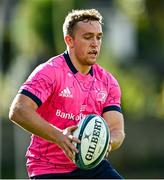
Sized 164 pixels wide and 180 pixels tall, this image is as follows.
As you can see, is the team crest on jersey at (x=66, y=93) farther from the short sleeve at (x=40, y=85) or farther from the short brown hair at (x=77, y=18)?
the short brown hair at (x=77, y=18)

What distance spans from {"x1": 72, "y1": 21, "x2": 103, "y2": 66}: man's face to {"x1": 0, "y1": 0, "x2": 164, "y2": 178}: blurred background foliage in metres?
15.6

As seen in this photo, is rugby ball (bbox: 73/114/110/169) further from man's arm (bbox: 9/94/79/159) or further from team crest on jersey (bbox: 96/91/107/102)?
team crest on jersey (bbox: 96/91/107/102)

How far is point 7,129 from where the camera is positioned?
31.0 meters

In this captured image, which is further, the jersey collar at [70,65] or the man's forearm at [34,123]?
the jersey collar at [70,65]

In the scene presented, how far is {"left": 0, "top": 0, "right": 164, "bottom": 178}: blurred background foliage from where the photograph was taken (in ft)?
94.3

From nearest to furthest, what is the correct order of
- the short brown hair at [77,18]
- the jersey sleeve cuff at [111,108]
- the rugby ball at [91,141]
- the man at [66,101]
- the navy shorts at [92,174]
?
the rugby ball at [91,141], the man at [66,101], the navy shorts at [92,174], the short brown hair at [77,18], the jersey sleeve cuff at [111,108]

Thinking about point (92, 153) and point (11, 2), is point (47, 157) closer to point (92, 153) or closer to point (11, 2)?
point (92, 153)

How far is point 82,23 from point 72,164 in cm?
157

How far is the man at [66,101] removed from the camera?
10.6 metres

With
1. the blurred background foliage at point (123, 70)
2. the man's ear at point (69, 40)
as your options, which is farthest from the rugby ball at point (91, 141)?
the blurred background foliage at point (123, 70)

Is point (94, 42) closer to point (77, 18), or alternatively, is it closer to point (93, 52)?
point (93, 52)

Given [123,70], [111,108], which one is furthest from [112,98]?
[123,70]

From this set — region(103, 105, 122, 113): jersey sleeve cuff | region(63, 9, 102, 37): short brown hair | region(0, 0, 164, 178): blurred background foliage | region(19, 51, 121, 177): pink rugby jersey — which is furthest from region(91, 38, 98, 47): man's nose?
region(0, 0, 164, 178): blurred background foliage

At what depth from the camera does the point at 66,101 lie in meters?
11.0
